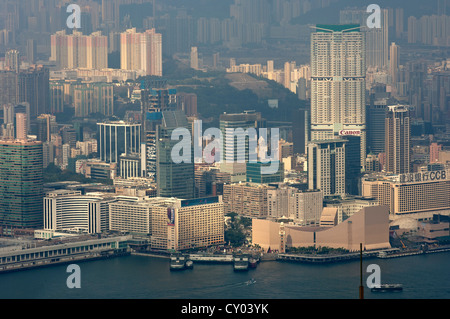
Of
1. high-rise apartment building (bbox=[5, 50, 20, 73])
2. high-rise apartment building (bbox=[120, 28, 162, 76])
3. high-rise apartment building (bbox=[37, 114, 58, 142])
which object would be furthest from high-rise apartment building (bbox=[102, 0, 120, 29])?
high-rise apartment building (bbox=[37, 114, 58, 142])

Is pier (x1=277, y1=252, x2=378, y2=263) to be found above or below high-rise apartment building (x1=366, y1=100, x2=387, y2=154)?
below

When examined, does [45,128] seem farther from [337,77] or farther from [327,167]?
[327,167]

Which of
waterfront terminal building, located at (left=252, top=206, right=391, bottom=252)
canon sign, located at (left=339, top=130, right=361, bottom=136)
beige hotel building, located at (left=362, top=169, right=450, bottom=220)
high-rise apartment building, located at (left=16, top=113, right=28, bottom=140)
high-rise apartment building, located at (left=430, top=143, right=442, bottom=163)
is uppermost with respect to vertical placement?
high-rise apartment building, located at (left=16, top=113, right=28, bottom=140)

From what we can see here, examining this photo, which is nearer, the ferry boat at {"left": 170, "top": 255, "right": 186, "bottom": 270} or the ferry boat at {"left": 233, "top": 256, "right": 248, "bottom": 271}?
the ferry boat at {"left": 233, "top": 256, "right": 248, "bottom": 271}

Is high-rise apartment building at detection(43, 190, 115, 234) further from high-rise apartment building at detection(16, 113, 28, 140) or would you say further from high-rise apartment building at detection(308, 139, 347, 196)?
high-rise apartment building at detection(16, 113, 28, 140)

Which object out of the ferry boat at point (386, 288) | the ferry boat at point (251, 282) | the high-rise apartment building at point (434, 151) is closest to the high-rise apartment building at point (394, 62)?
the high-rise apartment building at point (434, 151)

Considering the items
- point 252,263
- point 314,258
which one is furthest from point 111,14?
point 252,263
